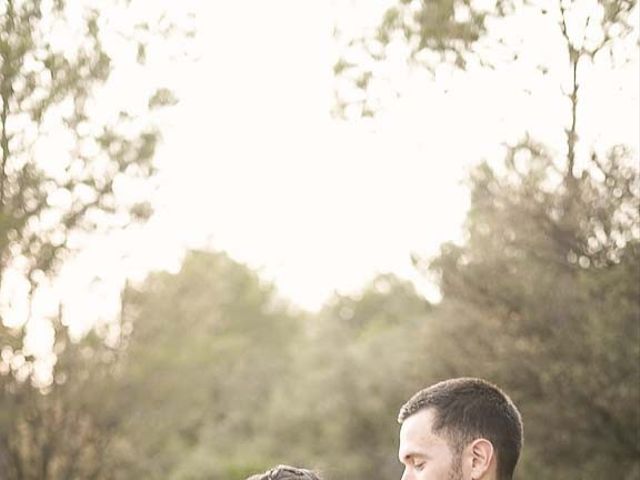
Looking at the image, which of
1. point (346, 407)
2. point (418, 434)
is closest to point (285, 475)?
point (418, 434)

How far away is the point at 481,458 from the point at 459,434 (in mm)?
105

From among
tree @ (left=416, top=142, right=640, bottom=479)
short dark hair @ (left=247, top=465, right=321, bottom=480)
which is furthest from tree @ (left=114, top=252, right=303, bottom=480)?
short dark hair @ (left=247, top=465, right=321, bottom=480)

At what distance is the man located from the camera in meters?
4.19

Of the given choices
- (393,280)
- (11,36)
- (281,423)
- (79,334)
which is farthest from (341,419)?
(11,36)

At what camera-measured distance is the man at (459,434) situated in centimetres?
419

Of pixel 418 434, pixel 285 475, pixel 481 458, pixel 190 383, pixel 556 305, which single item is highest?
pixel 190 383

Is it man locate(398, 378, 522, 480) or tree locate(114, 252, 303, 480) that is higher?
tree locate(114, 252, 303, 480)

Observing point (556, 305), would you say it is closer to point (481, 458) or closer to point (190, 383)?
point (481, 458)

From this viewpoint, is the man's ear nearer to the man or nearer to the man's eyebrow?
the man

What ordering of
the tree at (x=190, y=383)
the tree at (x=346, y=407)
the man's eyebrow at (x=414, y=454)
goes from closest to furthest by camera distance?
the man's eyebrow at (x=414, y=454) → the tree at (x=190, y=383) → the tree at (x=346, y=407)

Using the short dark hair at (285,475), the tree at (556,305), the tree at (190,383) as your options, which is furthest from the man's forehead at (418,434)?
the tree at (190,383)

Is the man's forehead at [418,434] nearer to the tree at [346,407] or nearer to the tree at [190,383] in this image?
the tree at [190,383]

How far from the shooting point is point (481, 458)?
13.8 ft

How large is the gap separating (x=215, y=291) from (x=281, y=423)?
8555 mm
